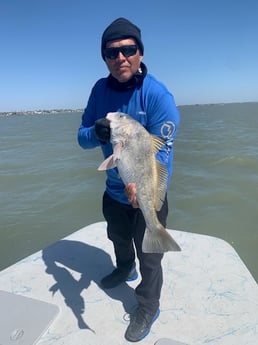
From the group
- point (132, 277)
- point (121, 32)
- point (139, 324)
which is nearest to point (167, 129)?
point (121, 32)

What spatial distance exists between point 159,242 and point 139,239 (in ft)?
1.51

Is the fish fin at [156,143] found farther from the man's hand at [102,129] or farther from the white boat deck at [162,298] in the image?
the white boat deck at [162,298]

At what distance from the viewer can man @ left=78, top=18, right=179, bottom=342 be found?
2.80 m

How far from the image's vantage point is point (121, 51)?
9.16 feet

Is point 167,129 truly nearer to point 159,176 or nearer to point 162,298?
point 159,176

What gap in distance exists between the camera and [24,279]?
157 inches

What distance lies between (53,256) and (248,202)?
786 centimetres

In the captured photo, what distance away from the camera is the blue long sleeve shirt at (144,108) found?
9.21 feet

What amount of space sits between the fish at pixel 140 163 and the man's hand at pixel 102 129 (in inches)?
1.4

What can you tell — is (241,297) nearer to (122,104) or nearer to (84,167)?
(122,104)

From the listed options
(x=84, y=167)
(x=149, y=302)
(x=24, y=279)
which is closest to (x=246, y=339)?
(x=149, y=302)

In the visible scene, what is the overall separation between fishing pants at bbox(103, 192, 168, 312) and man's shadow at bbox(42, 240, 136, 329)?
402 millimetres

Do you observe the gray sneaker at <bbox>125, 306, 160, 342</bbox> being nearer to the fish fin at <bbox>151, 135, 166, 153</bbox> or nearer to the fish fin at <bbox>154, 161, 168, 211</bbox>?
the fish fin at <bbox>154, 161, 168, 211</bbox>

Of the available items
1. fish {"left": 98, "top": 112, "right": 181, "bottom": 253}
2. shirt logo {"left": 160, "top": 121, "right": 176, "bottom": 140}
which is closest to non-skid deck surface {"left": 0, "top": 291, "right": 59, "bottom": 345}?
fish {"left": 98, "top": 112, "right": 181, "bottom": 253}
